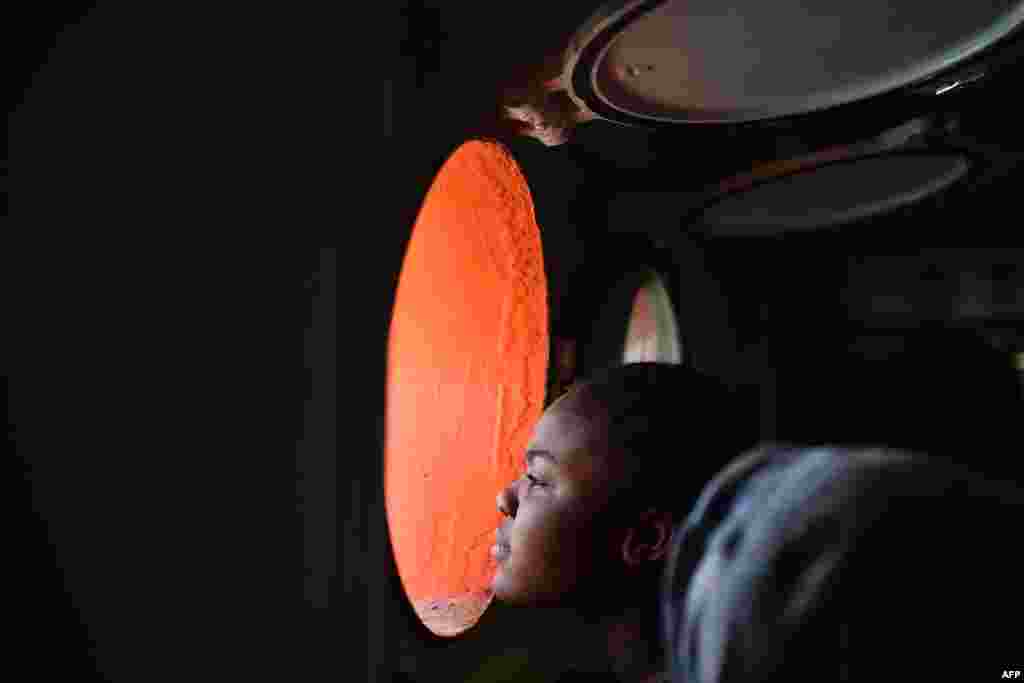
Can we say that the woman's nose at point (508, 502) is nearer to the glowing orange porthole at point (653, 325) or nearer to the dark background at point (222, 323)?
the dark background at point (222, 323)

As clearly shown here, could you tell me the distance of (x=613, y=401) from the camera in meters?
1.10

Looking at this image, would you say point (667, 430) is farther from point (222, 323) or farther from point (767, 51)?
point (767, 51)

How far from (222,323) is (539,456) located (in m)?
0.47

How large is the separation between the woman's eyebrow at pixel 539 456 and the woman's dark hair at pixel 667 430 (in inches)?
3.4

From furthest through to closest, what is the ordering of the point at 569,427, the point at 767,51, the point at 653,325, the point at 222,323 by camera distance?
the point at 653,325
the point at 767,51
the point at 569,427
the point at 222,323

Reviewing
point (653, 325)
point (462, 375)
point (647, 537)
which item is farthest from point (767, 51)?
point (653, 325)

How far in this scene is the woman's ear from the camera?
3.36 ft

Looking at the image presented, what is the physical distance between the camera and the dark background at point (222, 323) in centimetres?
81

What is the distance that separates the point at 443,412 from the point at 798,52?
1.03 metres

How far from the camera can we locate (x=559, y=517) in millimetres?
1062

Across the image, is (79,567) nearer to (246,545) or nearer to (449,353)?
(246,545)

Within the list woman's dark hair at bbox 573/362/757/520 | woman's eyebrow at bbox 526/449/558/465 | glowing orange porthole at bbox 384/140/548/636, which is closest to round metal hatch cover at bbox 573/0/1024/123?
glowing orange porthole at bbox 384/140/548/636

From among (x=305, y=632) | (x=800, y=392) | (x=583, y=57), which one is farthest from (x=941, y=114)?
(x=305, y=632)

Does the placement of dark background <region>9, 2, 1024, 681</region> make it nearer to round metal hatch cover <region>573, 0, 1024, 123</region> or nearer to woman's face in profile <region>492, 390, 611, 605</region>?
round metal hatch cover <region>573, 0, 1024, 123</region>
